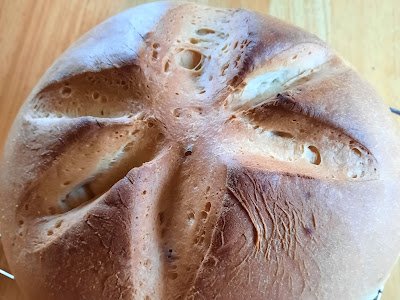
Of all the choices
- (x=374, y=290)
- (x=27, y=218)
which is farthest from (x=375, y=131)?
(x=27, y=218)

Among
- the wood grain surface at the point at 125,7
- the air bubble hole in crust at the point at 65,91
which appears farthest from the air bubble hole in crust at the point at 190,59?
the wood grain surface at the point at 125,7

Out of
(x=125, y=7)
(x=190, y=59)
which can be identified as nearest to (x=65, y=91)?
(x=190, y=59)

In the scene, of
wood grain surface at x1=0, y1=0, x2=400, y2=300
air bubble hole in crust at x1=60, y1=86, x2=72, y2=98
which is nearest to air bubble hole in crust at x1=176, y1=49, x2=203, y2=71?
air bubble hole in crust at x1=60, y1=86, x2=72, y2=98

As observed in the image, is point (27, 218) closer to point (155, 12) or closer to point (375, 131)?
point (155, 12)

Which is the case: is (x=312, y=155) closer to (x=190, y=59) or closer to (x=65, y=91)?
(x=190, y=59)

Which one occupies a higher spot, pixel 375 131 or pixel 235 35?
pixel 235 35

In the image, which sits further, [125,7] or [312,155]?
[125,7]

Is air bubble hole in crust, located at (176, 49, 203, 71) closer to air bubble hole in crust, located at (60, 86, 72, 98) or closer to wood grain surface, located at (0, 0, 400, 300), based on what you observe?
air bubble hole in crust, located at (60, 86, 72, 98)

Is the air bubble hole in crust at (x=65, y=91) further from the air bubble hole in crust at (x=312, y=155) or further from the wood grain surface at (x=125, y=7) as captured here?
the air bubble hole in crust at (x=312, y=155)

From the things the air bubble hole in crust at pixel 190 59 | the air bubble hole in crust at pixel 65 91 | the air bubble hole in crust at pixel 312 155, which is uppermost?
the air bubble hole in crust at pixel 190 59
